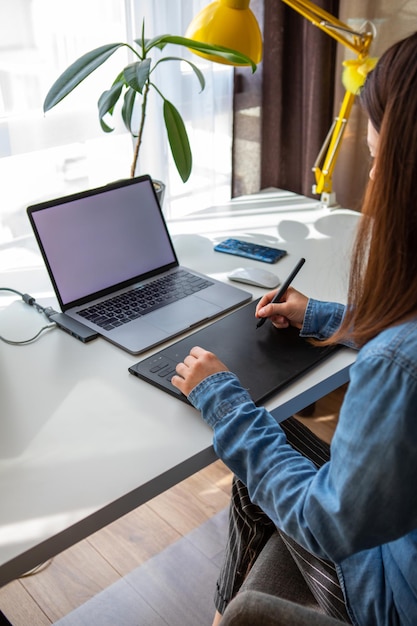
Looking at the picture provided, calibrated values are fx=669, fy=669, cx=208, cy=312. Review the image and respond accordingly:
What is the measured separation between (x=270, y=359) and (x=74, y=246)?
42cm

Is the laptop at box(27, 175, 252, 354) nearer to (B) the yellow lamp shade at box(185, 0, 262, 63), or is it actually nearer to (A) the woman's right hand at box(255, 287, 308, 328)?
(A) the woman's right hand at box(255, 287, 308, 328)

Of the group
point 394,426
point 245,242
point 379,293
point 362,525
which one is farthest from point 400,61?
point 245,242

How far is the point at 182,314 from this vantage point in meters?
1.21

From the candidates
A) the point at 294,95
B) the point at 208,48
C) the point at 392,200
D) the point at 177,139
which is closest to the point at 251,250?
the point at 177,139

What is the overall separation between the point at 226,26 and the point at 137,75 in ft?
0.84

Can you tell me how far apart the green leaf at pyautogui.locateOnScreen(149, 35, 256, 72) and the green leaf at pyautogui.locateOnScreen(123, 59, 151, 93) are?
0.08 meters

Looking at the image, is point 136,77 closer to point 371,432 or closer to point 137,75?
point 137,75

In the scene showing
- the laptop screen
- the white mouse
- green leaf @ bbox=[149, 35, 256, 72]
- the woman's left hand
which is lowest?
the white mouse

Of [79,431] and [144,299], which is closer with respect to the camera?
[79,431]

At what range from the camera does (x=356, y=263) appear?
2.78ft

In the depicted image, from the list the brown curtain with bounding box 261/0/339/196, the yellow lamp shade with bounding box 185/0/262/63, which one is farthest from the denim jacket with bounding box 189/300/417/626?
the brown curtain with bounding box 261/0/339/196

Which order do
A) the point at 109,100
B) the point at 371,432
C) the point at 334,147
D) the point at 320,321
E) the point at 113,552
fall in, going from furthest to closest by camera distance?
the point at 334,147
the point at 113,552
the point at 109,100
the point at 320,321
the point at 371,432

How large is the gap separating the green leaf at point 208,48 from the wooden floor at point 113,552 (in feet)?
3.40

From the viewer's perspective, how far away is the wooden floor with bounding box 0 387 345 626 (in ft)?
4.66
